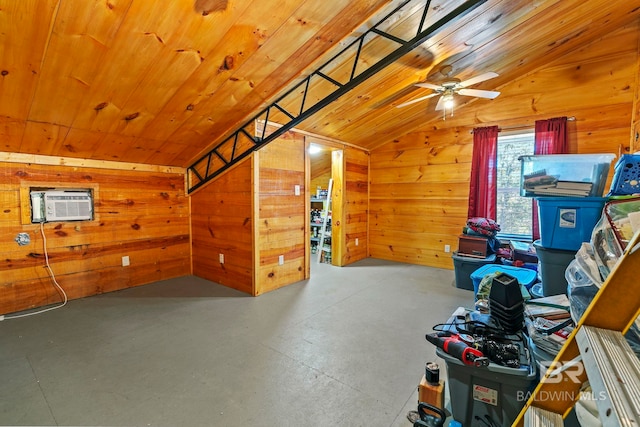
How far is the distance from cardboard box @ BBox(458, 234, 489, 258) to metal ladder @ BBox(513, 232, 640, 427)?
10.3ft

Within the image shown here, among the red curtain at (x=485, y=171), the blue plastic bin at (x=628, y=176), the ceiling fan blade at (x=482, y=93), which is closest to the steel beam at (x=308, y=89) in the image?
the ceiling fan blade at (x=482, y=93)

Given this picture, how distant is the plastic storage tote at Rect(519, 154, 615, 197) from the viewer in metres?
2.03

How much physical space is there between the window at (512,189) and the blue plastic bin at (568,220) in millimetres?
2450

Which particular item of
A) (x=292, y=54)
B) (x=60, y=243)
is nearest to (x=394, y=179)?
(x=292, y=54)

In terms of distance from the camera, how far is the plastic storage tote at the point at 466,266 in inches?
143

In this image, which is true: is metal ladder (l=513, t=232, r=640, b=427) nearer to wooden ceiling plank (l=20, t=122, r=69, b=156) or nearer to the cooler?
the cooler

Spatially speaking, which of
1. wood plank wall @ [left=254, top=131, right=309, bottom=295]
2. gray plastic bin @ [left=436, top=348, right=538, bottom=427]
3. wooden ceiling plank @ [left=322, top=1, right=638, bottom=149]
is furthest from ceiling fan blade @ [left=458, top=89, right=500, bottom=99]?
gray plastic bin @ [left=436, top=348, right=538, bottom=427]

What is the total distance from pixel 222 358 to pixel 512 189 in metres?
4.41

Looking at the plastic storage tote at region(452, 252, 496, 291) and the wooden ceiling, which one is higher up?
the wooden ceiling

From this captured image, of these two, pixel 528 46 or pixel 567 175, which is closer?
pixel 567 175

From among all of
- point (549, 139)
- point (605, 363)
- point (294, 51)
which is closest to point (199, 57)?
point (294, 51)

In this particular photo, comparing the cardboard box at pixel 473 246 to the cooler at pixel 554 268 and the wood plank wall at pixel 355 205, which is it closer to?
the cooler at pixel 554 268

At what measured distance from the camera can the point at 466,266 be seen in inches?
146

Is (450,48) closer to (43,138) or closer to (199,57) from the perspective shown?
(199,57)
